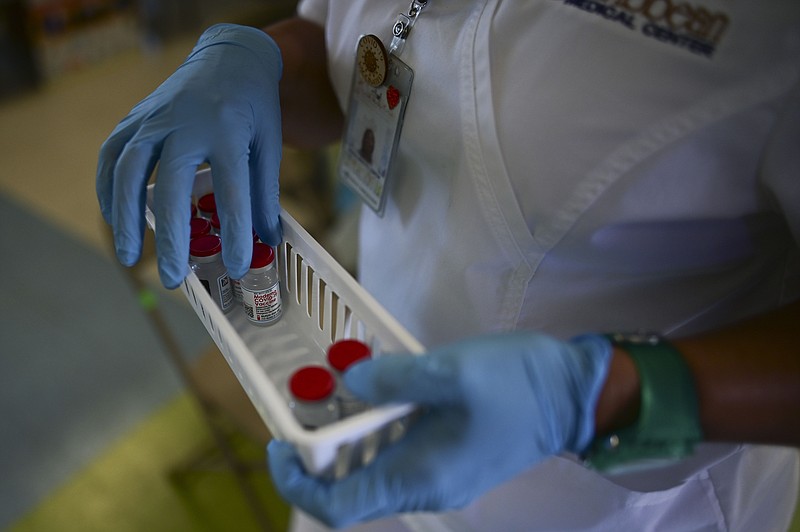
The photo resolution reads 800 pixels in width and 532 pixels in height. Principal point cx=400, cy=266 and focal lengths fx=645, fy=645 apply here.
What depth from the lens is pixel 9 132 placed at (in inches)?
118

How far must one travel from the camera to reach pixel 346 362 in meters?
0.63

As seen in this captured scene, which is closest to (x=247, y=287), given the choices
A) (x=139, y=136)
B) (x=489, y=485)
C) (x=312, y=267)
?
(x=312, y=267)

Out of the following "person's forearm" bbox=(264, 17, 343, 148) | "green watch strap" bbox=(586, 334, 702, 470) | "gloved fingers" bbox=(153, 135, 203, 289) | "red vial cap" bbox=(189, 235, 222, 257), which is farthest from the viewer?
"person's forearm" bbox=(264, 17, 343, 148)

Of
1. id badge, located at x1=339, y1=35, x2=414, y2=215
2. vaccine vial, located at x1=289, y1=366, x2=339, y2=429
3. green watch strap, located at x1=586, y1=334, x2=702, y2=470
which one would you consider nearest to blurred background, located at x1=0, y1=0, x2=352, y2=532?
id badge, located at x1=339, y1=35, x2=414, y2=215

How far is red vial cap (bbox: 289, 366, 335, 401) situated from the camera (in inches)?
23.5

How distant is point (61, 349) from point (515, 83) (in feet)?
6.12

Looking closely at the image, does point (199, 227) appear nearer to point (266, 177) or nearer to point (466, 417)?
point (266, 177)

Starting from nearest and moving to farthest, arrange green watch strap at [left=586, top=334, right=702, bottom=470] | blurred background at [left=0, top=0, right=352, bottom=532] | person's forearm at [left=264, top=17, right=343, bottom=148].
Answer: green watch strap at [left=586, top=334, right=702, bottom=470]
person's forearm at [left=264, top=17, right=343, bottom=148]
blurred background at [left=0, top=0, right=352, bottom=532]

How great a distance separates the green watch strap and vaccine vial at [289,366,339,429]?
0.80 ft

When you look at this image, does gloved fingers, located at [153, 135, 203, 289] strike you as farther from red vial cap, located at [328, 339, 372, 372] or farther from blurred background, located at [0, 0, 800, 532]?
blurred background, located at [0, 0, 800, 532]

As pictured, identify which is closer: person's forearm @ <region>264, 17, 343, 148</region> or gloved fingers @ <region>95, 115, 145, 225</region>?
gloved fingers @ <region>95, 115, 145, 225</region>

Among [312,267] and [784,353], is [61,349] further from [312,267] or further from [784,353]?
[784,353]

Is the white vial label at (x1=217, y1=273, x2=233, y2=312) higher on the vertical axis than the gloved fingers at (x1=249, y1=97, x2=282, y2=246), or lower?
lower

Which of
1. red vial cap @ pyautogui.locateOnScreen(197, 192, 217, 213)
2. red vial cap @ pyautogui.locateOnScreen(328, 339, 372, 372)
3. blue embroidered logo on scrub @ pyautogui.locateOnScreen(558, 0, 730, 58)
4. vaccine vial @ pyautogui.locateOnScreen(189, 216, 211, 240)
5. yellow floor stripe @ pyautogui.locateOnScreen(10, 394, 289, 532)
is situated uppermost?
blue embroidered logo on scrub @ pyautogui.locateOnScreen(558, 0, 730, 58)
